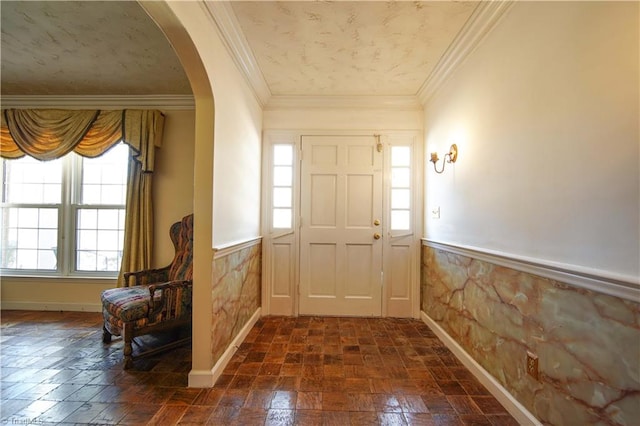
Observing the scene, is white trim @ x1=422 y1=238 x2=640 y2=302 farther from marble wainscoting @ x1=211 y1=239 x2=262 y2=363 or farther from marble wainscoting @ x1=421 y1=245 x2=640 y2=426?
marble wainscoting @ x1=211 y1=239 x2=262 y2=363

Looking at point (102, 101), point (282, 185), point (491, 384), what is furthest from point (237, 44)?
point (491, 384)

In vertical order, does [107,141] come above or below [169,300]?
above

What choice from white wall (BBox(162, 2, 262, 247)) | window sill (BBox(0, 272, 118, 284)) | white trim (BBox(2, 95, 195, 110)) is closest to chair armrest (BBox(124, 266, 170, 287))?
window sill (BBox(0, 272, 118, 284))

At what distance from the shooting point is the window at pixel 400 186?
120 inches

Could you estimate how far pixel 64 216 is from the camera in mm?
3098

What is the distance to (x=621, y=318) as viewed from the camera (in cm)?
97

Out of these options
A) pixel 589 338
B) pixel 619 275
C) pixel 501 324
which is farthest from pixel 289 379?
pixel 619 275

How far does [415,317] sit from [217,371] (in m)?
2.12

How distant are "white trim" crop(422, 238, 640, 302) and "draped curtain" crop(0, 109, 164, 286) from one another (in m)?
3.24

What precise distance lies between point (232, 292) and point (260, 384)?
71 centimetres

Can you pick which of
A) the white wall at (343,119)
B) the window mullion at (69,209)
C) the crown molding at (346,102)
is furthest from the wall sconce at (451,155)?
the window mullion at (69,209)

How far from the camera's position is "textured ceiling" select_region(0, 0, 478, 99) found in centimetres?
176

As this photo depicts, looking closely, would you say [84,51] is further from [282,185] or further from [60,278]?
[60,278]

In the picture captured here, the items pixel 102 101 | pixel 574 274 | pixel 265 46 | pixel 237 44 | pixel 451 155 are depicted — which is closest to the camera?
pixel 574 274
